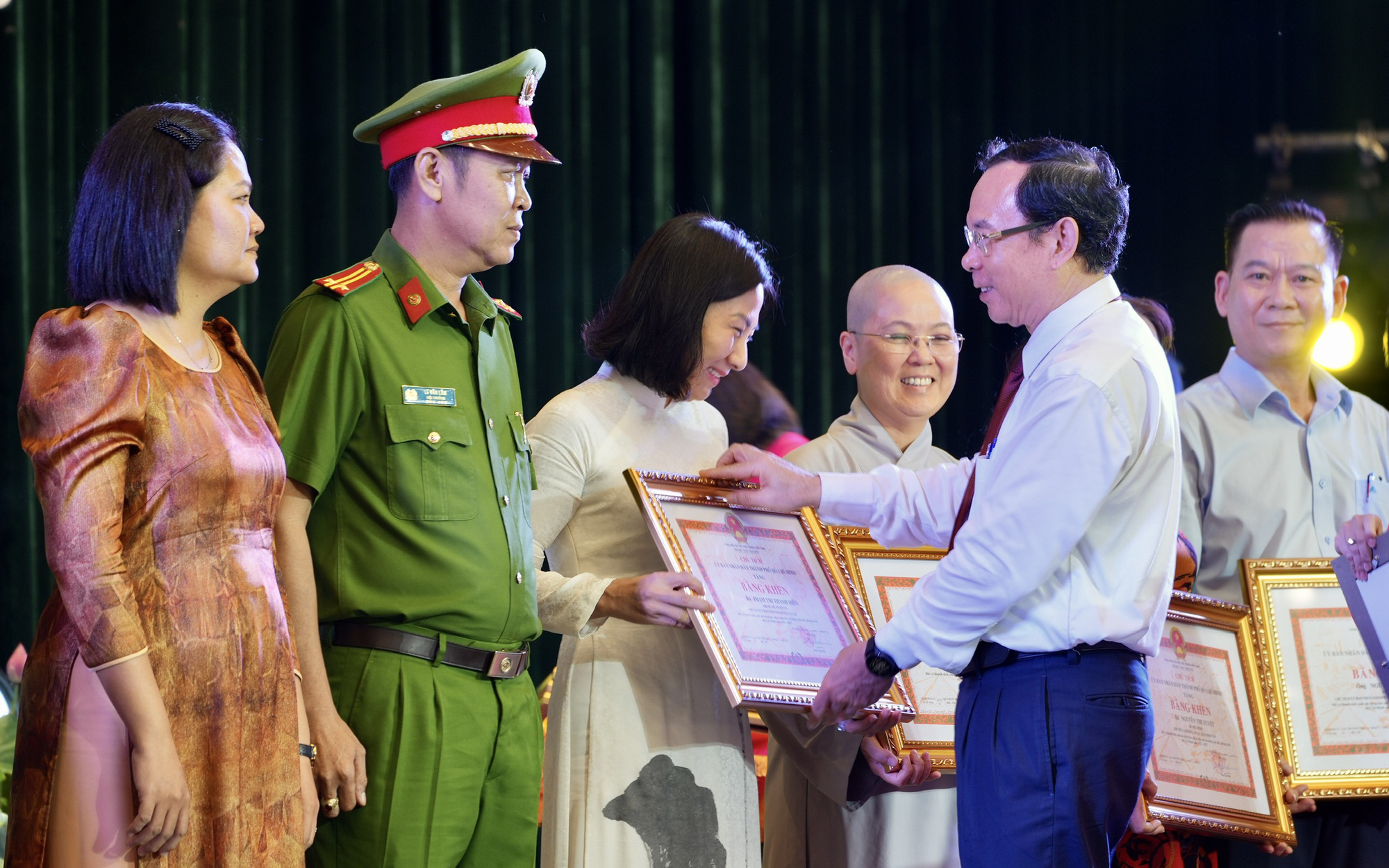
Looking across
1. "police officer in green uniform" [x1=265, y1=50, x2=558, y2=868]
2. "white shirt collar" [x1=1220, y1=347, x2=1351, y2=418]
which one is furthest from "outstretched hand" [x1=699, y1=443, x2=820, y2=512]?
"white shirt collar" [x1=1220, y1=347, x2=1351, y2=418]

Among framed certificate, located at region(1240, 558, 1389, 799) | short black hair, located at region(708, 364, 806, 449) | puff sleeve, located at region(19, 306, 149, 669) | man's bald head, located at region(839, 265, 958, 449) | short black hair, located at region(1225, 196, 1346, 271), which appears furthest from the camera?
short black hair, located at region(708, 364, 806, 449)

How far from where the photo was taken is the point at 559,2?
4.64 m

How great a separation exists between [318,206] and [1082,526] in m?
2.92

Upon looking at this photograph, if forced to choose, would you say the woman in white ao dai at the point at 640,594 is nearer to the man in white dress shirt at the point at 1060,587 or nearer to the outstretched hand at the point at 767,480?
the outstretched hand at the point at 767,480

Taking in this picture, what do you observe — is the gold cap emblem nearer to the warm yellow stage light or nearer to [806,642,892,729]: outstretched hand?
[806,642,892,729]: outstretched hand

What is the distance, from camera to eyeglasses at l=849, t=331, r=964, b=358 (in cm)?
306

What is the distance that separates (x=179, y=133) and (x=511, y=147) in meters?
0.59

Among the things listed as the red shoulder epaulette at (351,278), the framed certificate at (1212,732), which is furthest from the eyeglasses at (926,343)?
the red shoulder epaulette at (351,278)

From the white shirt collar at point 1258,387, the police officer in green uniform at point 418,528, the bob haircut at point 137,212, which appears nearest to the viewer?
the bob haircut at point 137,212

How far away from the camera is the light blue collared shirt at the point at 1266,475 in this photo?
10.4 ft

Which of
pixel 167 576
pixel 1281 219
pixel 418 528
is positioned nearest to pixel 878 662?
pixel 418 528

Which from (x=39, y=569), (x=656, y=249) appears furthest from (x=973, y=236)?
(x=39, y=569)

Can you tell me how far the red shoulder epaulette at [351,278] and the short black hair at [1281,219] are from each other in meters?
2.22

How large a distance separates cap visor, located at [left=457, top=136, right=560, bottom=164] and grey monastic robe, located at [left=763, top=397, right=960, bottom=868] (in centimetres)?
118
